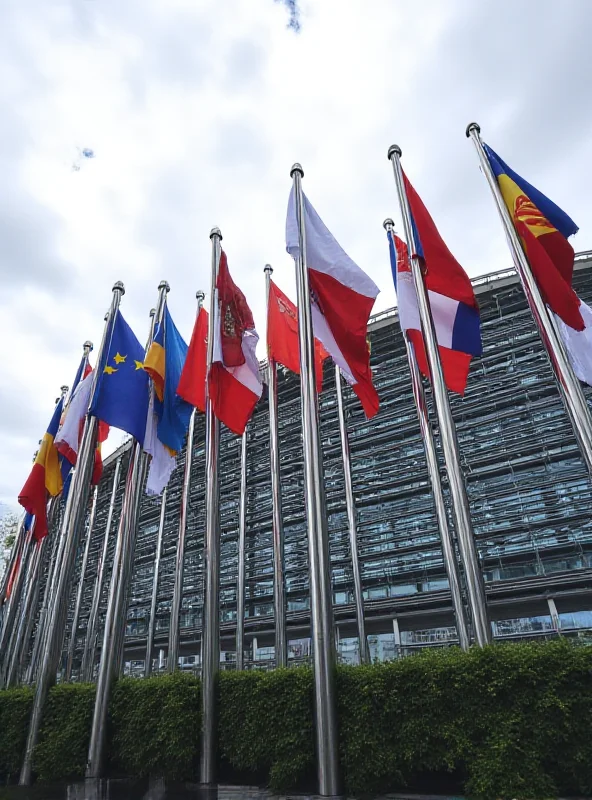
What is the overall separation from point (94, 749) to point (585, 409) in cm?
1016

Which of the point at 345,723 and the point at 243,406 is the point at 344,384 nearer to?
the point at 243,406

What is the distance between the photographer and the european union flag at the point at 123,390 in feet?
38.8

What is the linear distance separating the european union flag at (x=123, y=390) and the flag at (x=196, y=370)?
1055mm

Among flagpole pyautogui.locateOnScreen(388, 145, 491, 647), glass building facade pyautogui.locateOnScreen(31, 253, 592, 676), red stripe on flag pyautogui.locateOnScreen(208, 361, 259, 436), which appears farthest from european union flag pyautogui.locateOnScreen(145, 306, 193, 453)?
glass building facade pyautogui.locateOnScreen(31, 253, 592, 676)

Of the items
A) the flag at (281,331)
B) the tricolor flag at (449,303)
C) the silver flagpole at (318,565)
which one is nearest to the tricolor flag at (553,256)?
the tricolor flag at (449,303)

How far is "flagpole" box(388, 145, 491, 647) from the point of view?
290 inches

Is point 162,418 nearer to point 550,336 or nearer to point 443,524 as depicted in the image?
point 443,524

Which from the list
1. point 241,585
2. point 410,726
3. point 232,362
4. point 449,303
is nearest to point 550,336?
point 449,303

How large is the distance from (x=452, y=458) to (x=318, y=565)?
9.05ft

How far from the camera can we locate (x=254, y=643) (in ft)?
108

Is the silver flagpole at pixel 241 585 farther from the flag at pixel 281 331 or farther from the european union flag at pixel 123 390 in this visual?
the flag at pixel 281 331

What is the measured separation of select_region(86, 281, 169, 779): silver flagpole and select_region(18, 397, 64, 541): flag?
4.09 m

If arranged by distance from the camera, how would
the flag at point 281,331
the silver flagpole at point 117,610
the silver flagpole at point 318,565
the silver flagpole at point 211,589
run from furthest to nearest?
1. the flag at point 281,331
2. the silver flagpole at point 117,610
3. the silver flagpole at point 211,589
4. the silver flagpole at point 318,565

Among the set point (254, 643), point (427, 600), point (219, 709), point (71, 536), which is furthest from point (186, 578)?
point (219, 709)
